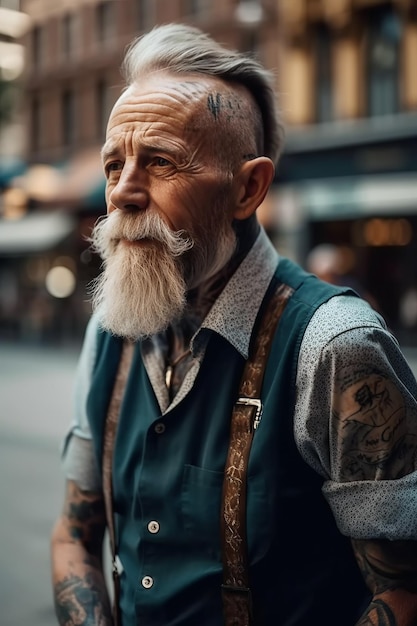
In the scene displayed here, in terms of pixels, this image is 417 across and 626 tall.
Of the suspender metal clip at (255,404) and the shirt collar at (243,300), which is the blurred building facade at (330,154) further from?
the suspender metal clip at (255,404)

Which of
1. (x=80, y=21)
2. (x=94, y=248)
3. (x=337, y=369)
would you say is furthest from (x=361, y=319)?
(x=80, y=21)

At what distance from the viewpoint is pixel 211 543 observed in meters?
1.53

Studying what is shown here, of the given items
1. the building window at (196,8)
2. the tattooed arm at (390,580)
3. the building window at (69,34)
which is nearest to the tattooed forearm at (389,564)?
the tattooed arm at (390,580)

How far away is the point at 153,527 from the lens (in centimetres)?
160

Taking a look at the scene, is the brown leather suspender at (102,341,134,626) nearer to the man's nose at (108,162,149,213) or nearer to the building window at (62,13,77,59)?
the man's nose at (108,162,149,213)

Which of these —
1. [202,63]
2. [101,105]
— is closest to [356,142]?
[101,105]

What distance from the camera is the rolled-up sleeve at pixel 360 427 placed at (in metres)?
1.43

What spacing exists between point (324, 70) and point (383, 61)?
1489 mm

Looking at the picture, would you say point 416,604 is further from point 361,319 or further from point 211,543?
point 361,319

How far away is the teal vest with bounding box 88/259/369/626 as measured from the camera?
149 cm

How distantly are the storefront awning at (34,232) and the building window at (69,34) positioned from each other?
21.9 ft

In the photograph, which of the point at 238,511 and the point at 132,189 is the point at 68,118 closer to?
the point at 132,189

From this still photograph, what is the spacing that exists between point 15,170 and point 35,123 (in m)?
6.58

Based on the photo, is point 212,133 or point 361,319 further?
point 212,133
